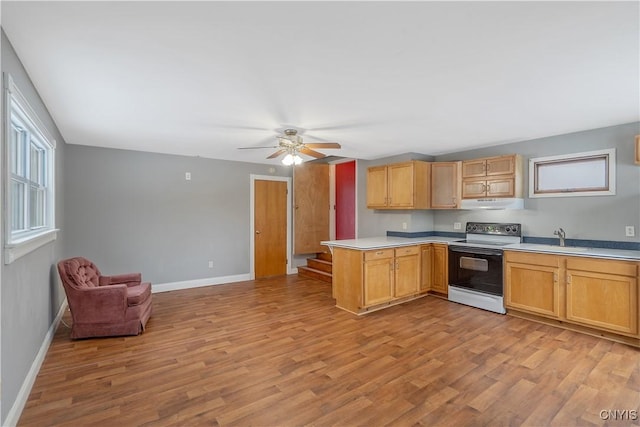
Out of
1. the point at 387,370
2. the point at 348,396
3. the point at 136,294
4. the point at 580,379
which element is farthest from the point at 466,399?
the point at 136,294

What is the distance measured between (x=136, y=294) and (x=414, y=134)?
3817 millimetres

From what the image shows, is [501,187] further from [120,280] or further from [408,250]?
[120,280]

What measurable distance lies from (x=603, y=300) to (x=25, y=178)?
5.57 m

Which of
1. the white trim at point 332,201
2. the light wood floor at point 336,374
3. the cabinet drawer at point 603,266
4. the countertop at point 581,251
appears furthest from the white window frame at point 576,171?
the white trim at point 332,201

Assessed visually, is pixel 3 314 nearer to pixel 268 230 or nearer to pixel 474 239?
pixel 268 230

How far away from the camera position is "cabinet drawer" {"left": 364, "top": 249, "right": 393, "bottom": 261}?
4.08m

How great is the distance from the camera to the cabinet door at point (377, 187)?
541 cm

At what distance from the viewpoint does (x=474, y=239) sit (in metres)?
4.85

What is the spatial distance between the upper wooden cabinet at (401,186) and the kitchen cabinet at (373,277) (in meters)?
0.81

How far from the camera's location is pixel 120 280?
403cm

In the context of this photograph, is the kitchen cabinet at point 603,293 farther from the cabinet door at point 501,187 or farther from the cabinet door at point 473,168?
the cabinet door at point 473,168

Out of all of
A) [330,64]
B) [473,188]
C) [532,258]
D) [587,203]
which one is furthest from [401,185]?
[330,64]

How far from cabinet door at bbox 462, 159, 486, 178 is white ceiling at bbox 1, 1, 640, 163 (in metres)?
0.93

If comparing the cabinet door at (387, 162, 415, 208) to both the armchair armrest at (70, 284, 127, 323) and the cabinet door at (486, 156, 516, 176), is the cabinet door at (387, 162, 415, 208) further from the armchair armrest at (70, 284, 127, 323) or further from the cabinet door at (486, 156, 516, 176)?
the armchair armrest at (70, 284, 127, 323)
